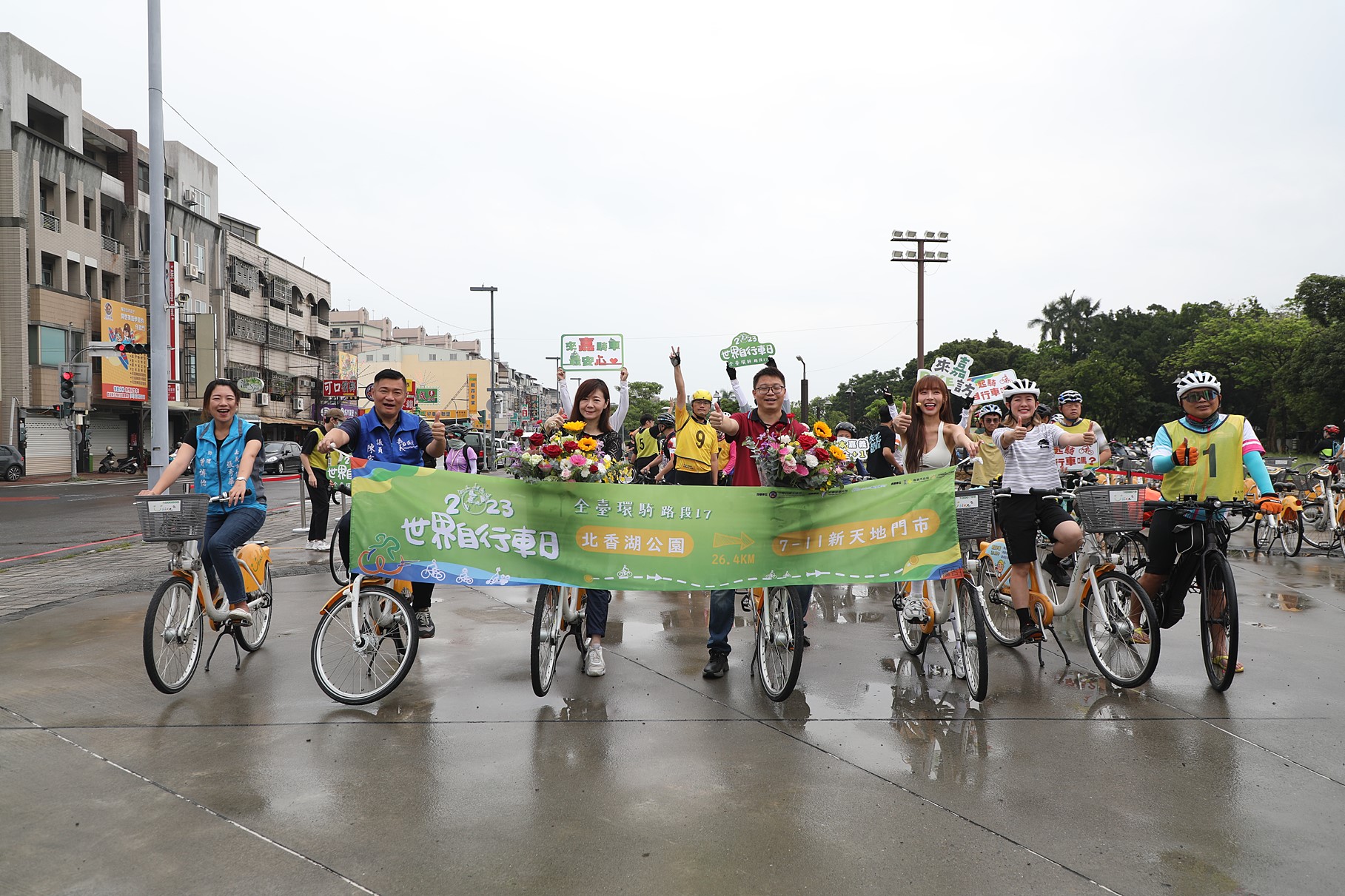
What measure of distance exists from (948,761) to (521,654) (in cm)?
331

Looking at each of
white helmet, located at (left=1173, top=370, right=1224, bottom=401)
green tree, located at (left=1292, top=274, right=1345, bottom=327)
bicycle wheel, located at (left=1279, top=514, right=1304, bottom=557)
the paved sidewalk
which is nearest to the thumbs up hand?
white helmet, located at (left=1173, top=370, right=1224, bottom=401)

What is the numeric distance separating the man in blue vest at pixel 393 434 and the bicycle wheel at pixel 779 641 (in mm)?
2320

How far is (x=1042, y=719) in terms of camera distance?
4941 mm

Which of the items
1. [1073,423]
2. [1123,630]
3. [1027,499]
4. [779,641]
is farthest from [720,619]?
[1073,423]

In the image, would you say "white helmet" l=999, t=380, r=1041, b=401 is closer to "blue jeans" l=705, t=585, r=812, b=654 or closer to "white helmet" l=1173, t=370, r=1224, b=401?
"white helmet" l=1173, t=370, r=1224, b=401

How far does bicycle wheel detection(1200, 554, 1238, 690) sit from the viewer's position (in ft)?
17.4

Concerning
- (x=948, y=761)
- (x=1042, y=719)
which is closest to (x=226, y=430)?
(x=948, y=761)

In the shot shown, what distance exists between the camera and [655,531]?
5.73m

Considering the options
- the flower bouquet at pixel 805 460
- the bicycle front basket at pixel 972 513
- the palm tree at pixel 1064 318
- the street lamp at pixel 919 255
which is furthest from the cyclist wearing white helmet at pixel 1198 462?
the palm tree at pixel 1064 318

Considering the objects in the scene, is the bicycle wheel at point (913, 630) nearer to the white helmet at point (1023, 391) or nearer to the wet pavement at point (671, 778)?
the wet pavement at point (671, 778)

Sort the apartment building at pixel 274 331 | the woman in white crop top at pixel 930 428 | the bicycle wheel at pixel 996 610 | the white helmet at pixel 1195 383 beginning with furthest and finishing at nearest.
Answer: the apartment building at pixel 274 331 < the bicycle wheel at pixel 996 610 < the woman in white crop top at pixel 930 428 < the white helmet at pixel 1195 383

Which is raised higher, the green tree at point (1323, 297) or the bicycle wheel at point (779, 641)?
the green tree at point (1323, 297)

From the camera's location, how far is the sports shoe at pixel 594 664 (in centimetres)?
586

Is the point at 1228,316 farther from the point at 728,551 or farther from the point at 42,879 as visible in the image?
the point at 42,879
